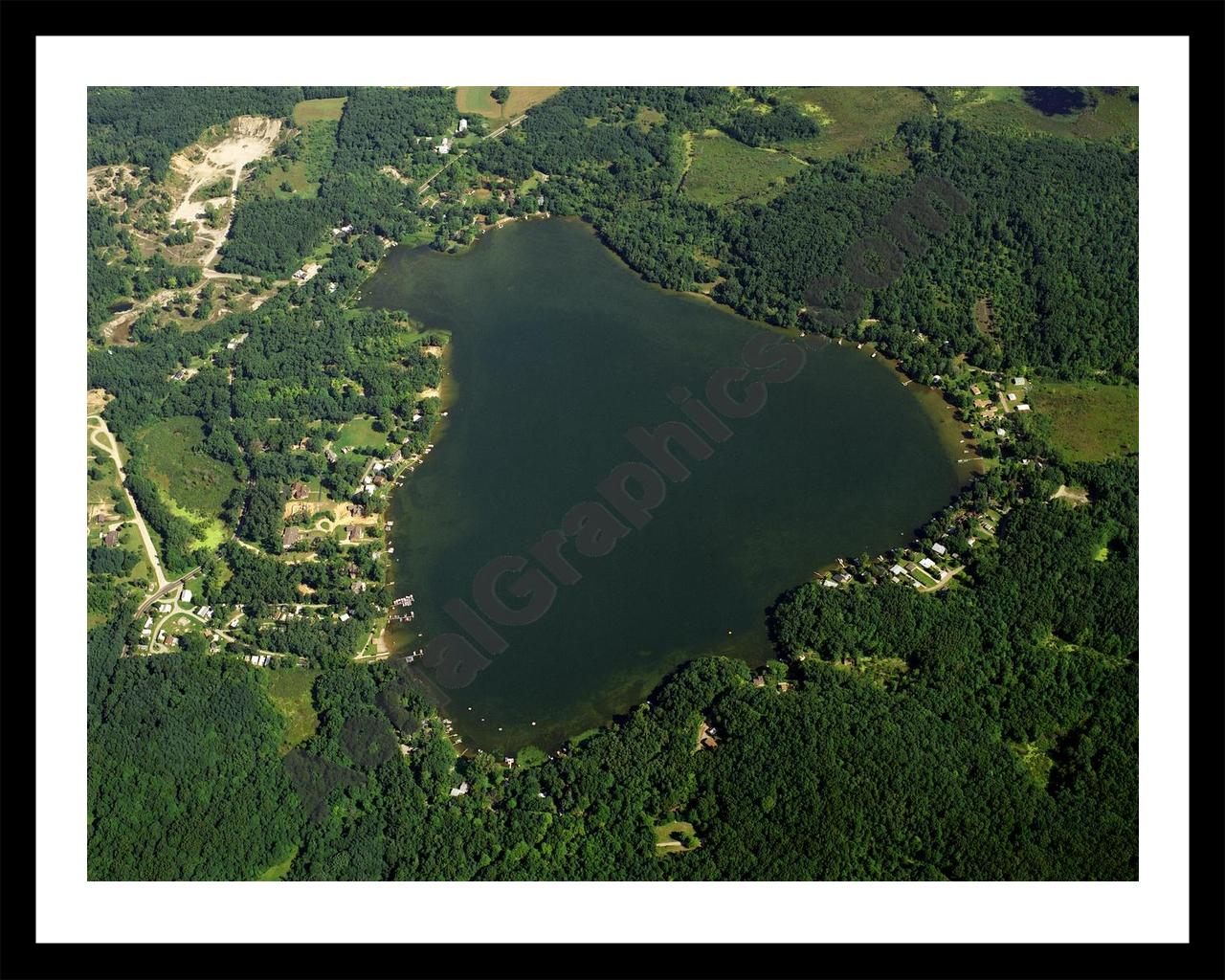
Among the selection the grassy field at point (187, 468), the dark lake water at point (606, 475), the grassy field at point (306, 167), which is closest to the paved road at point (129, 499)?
the grassy field at point (187, 468)

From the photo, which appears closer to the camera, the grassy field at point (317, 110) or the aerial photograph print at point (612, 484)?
the aerial photograph print at point (612, 484)

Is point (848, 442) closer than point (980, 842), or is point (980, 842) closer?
point (980, 842)

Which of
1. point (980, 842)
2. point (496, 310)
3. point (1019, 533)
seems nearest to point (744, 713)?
point (980, 842)

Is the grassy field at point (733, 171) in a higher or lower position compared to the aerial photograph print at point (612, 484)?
higher

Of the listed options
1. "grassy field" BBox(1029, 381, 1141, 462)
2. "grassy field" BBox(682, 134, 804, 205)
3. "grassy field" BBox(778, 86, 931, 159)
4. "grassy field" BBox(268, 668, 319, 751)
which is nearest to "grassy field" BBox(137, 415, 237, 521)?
"grassy field" BBox(268, 668, 319, 751)

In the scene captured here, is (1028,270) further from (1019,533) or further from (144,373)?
(144,373)

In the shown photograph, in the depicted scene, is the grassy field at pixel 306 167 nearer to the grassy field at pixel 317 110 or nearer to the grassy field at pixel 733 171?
the grassy field at pixel 317 110

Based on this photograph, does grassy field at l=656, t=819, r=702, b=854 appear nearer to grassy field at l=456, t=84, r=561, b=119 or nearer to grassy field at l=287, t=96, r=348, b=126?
grassy field at l=456, t=84, r=561, b=119
